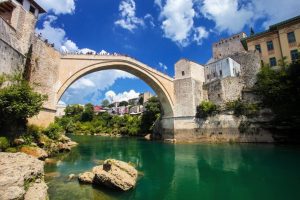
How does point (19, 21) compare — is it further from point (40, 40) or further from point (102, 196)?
point (102, 196)

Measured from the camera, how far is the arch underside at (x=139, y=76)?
17.6m

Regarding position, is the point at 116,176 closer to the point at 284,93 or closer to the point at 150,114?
the point at 284,93

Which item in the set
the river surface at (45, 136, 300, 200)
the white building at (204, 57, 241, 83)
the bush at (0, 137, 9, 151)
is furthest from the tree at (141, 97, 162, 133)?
the bush at (0, 137, 9, 151)

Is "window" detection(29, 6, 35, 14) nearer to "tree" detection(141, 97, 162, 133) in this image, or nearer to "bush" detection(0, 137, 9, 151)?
"bush" detection(0, 137, 9, 151)

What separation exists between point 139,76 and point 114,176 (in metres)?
18.0

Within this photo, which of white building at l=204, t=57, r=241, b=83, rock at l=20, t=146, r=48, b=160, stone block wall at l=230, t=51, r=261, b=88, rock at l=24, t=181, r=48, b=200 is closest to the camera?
rock at l=24, t=181, r=48, b=200

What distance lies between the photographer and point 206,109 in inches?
842

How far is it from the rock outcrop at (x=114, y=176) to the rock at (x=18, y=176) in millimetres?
1877

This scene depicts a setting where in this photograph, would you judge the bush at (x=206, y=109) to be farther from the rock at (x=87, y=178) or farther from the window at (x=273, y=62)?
the rock at (x=87, y=178)

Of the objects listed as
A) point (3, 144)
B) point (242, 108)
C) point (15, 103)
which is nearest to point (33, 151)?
point (3, 144)

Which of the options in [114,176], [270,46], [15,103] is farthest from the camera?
[270,46]

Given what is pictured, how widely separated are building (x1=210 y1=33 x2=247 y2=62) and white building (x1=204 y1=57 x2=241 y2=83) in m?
4.54

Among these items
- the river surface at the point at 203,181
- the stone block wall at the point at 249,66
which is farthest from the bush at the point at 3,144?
the stone block wall at the point at 249,66

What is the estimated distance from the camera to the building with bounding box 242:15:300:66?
1961cm
